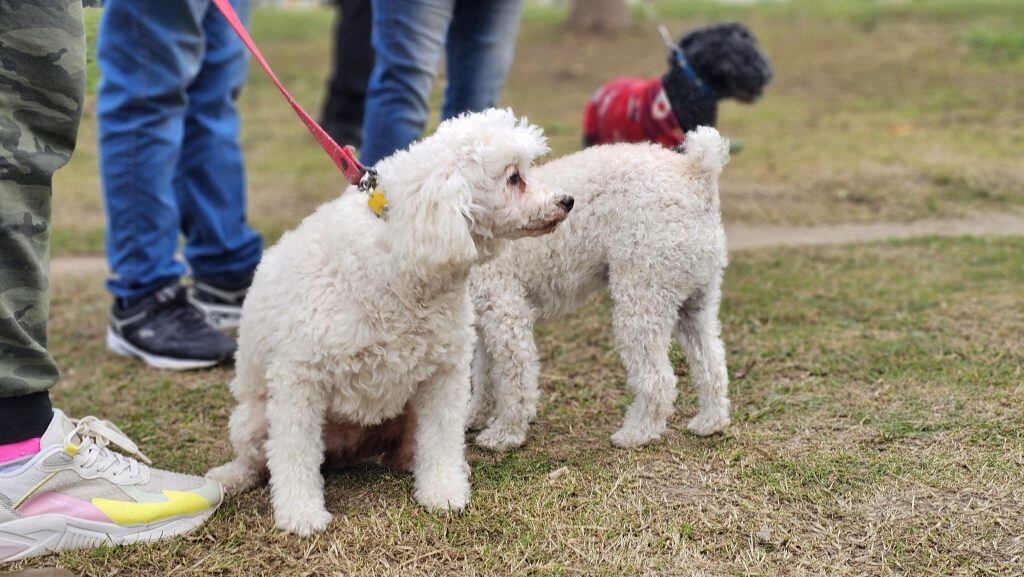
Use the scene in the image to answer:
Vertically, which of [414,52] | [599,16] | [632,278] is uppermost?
[414,52]

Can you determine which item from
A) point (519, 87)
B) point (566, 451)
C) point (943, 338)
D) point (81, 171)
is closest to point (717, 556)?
point (566, 451)

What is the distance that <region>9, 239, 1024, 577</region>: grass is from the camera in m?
2.20

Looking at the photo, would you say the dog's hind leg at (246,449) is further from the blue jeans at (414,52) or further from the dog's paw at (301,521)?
the blue jeans at (414,52)

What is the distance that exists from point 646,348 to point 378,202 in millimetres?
929

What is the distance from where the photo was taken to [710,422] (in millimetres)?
2826

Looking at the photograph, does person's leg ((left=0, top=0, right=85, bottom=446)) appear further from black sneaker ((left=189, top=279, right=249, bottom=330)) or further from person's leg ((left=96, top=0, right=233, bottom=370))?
black sneaker ((left=189, top=279, right=249, bottom=330))

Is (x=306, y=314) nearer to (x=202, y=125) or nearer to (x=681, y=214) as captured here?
(x=681, y=214)

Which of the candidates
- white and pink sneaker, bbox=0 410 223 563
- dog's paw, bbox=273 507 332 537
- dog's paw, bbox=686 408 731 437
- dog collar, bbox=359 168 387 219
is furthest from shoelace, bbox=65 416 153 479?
dog's paw, bbox=686 408 731 437

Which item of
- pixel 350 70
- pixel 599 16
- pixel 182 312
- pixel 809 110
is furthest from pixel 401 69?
pixel 599 16

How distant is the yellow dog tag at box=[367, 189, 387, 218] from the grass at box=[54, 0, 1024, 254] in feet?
4.94

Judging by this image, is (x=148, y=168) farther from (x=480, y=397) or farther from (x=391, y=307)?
(x=391, y=307)

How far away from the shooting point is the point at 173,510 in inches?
93.2

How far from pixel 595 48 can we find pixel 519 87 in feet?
7.76

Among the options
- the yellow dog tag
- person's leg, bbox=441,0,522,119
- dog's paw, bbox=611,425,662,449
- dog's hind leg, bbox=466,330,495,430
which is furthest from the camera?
person's leg, bbox=441,0,522,119
